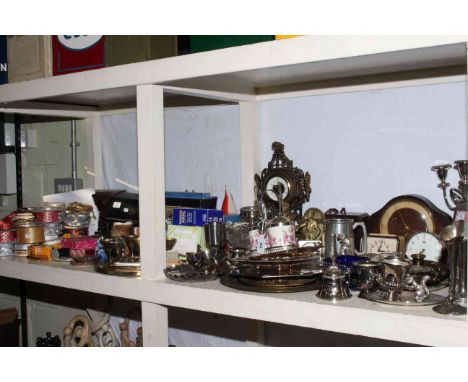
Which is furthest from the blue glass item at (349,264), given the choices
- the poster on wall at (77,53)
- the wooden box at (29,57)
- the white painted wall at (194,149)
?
the wooden box at (29,57)

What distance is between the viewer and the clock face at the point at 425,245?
48.3 inches

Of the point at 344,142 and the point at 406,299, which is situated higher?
the point at 344,142

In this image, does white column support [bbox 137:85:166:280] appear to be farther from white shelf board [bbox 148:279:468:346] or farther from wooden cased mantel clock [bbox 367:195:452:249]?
wooden cased mantel clock [bbox 367:195:452:249]

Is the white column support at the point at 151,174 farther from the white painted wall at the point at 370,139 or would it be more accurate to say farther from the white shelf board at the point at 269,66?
the white painted wall at the point at 370,139

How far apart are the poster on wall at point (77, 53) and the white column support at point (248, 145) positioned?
16.4 inches

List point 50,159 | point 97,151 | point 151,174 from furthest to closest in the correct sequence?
1. point 50,159
2. point 97,151
3. point 151,174

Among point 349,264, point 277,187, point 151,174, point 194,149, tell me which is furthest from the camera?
point 194,149

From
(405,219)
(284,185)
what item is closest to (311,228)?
(284,185)

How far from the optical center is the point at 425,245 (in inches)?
49.0

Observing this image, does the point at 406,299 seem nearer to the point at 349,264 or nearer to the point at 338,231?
the point at 349,264

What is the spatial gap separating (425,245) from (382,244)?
124mm

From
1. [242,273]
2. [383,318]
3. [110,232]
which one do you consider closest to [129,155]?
[110,232]

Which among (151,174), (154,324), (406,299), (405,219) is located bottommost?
(154,324)

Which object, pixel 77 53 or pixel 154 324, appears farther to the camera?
pixel 77 53
